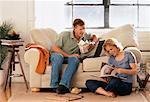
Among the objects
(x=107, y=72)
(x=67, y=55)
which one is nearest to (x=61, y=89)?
(x=67, y=55)

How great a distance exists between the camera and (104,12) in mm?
6062

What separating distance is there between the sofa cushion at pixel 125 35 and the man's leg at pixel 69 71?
0.75 meters

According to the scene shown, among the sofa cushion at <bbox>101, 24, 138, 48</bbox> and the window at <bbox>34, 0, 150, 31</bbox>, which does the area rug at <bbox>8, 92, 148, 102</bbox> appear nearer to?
the sofa cushion at <bbox>101, 24, 138, 48</bbox>

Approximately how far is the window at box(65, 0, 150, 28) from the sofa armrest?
139cm

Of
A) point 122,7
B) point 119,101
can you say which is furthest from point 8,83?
point 122,7

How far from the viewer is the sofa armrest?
473cm

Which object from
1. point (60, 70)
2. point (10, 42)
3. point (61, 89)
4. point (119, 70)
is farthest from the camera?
point (10, 42)

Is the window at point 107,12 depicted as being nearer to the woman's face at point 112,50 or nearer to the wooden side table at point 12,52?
the wooden side table at point 12,52

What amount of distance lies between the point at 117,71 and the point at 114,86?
0.19 m

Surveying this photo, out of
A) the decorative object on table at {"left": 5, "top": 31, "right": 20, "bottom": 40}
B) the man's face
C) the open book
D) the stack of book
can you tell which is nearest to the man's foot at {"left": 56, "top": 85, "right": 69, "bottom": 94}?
the open book

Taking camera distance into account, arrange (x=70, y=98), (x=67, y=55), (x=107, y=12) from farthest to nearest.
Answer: (x=107, y=12), (x=67, y=55), (x=70, y=98)

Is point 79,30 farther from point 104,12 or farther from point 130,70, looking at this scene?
point 104,12

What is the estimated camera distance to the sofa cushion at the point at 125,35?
5078 mm

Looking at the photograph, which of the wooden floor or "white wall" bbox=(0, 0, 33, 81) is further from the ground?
"white wall" bbox=(0, 0, 33, 81)
